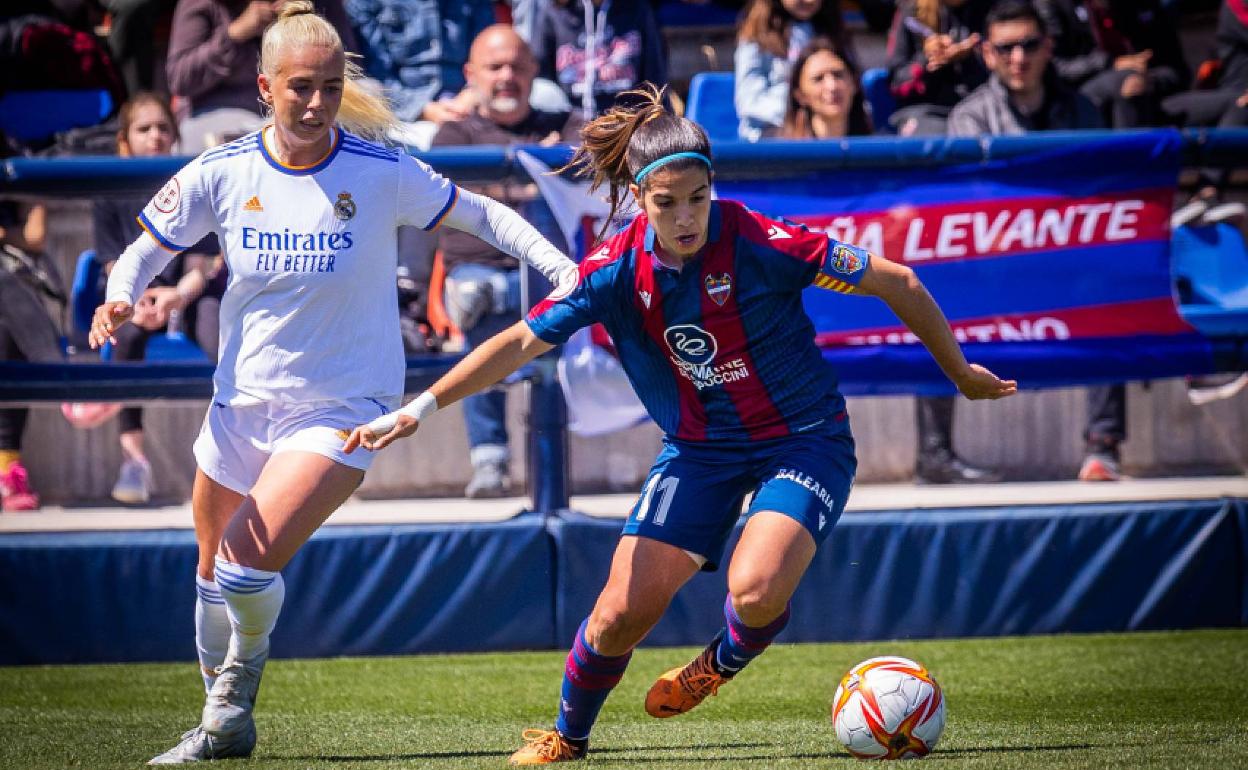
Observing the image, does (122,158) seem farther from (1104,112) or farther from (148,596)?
(1104,112)

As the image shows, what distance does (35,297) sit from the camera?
645 centimetres

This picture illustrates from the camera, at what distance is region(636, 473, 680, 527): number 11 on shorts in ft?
14.1

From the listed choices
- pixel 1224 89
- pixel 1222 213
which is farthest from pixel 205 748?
pixel 1224 89

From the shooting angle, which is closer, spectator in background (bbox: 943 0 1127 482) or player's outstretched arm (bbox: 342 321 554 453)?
player's outstretched arm (bbox: 342 321 554 453)

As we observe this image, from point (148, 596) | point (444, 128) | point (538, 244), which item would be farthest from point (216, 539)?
point (444, 128)

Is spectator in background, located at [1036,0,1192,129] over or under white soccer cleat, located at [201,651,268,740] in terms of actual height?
over

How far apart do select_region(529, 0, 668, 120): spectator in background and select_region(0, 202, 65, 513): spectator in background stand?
10.4 ft

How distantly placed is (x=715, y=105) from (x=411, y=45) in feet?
6.06

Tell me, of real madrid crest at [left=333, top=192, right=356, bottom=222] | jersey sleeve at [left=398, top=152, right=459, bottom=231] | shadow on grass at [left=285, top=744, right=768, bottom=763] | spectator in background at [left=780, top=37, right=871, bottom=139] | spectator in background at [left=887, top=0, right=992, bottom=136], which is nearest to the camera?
shadow on grass at [left=285, top=744, right=768, bottom=763]

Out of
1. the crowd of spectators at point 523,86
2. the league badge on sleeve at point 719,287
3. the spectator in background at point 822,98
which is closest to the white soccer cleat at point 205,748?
the league badge on sleeve at point 719,287

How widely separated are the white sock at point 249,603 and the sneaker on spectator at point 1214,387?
4.26 meters

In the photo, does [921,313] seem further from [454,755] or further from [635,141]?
[454,755]

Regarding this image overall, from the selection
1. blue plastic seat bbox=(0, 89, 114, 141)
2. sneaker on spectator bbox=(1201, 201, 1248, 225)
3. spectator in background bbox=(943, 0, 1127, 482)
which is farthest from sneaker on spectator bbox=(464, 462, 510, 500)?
blue plastic seat bbox=(0, 89, 114, 141)

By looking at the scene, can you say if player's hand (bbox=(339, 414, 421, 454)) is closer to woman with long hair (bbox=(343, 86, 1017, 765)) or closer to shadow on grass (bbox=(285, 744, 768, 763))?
woman with long hair (bbox=(343, 86, 1017, 765))
